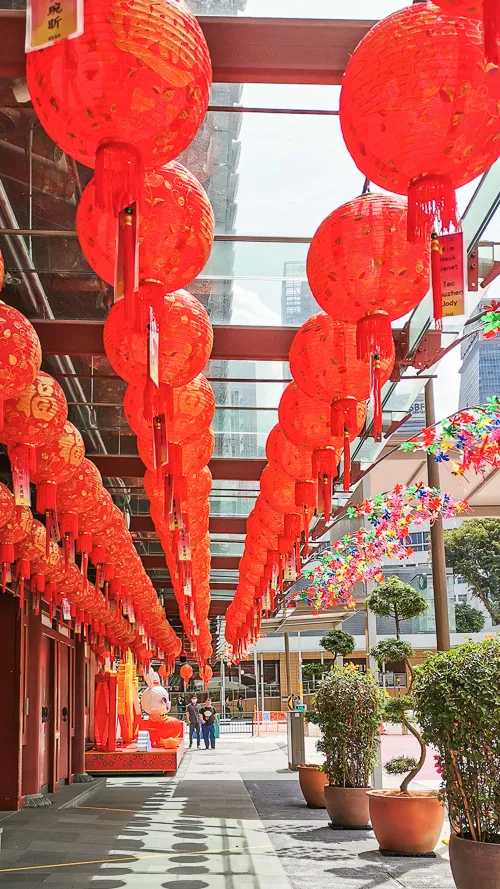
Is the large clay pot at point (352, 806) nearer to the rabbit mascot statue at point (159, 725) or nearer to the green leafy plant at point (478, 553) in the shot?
the rabbit mascot statue at point (159, 725)

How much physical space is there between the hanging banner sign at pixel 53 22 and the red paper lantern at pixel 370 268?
5.10ft

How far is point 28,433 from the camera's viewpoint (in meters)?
4.66

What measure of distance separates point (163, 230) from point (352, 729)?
6.99 metres

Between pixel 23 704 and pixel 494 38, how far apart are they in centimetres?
1102

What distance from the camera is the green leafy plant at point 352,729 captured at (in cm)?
885

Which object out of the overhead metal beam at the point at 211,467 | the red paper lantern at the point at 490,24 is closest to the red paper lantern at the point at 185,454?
the red paper lantern at the point at 490,24

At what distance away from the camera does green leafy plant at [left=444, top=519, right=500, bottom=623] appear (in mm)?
38250

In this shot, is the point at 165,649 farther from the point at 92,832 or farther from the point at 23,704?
the point at 92,832

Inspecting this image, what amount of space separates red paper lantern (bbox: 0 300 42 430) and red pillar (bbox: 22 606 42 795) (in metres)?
8.35

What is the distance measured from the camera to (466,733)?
5.28 metres

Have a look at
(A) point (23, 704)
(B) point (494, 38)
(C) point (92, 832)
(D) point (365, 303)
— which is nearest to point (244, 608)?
(A) point (23, 704)

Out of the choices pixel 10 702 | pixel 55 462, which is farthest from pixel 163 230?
pixel 10 702

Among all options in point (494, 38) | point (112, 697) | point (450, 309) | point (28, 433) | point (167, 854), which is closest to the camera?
point (494, 38)

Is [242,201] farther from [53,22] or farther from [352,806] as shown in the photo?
[352,806]
